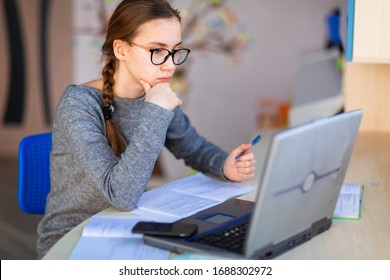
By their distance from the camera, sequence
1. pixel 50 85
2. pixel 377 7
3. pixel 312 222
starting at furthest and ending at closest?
pixel 50 85 < pixel 377 7 < pixel 312 222

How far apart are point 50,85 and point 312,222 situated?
3.87 meters

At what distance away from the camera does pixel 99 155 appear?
163 cm

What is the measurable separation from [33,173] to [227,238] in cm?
91

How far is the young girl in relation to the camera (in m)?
1.59

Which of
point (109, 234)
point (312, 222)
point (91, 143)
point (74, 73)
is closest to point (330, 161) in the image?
point (312, 222)

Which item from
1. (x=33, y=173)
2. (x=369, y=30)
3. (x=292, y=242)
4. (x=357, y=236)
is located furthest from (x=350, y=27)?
(x=33, y=173)

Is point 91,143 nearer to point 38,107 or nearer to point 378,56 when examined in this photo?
point 378,56

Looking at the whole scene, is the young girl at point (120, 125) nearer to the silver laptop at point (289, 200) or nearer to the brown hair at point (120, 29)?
the brown hair at point (120, 29)

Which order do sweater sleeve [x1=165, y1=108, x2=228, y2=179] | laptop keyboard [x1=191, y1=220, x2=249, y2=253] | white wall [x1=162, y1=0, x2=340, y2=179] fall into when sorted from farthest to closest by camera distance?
white wall [x1=162, y1=0, x2=340, y2=179] < sweater sleeve [x1=165, y1=108, x2=228, y2=179] < laptop keyboard [x1=191, y1=220, x2=249, y2=253]

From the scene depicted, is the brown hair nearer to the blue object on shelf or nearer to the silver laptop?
the silver laptop

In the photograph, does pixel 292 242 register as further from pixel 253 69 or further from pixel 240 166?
pixel 253 69

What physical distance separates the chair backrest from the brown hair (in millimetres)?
387

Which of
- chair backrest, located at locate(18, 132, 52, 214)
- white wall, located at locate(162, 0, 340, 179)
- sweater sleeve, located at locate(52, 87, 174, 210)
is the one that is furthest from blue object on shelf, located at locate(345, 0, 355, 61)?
white wall, located at locate(162, 0, 340, 179)
